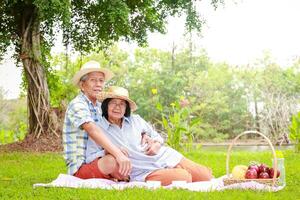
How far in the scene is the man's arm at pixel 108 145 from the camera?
465cm

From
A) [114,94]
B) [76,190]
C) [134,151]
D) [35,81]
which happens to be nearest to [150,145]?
[134,151]

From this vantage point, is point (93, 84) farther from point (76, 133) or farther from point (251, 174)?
point (251, 174)

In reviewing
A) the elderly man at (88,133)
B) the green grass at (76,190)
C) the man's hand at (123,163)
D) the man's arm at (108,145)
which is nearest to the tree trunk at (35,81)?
the green grass at (76,190)

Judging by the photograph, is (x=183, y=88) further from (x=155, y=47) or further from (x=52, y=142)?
(x=52, y=142)

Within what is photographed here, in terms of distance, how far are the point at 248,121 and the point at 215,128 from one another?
1.85m

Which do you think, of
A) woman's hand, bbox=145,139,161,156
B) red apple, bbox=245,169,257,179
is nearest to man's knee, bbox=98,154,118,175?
woman's hand, bbox=145,139,161,156

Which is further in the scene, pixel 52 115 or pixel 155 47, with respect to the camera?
pixel 155 47

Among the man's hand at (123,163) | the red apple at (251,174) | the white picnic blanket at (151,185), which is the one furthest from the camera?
the red apple at (251,174)

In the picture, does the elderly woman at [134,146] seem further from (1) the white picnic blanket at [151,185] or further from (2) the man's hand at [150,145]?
(1) the white picnic blanket at [151,185]

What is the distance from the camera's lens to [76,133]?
5.09 meters

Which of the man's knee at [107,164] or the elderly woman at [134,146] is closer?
the man's knee at [107,164]

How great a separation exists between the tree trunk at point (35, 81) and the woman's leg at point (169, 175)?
7.34m

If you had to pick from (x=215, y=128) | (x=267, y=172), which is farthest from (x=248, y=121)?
(x=267, y=172)

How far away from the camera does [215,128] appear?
83.0 feet
